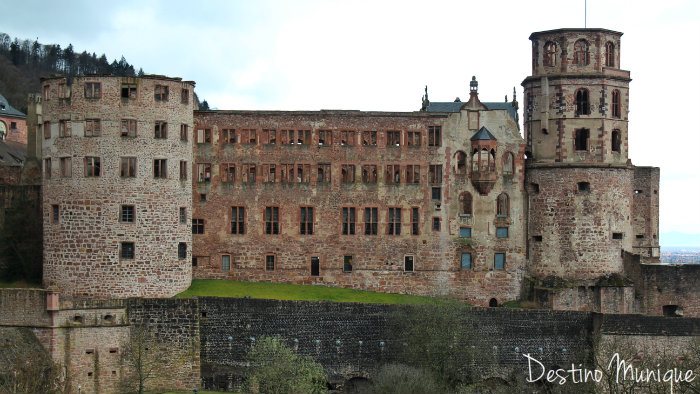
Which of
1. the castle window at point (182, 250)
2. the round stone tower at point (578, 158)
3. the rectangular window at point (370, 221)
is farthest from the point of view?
the rectangular window at point (370, 221)

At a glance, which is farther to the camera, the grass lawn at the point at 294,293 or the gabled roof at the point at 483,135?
the gabled roof at the point at 483,135

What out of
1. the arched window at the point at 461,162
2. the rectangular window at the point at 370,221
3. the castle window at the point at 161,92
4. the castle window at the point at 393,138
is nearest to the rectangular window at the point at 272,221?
the rectangular window at the point at 370,221

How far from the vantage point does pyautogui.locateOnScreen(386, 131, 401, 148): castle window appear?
6494 cm

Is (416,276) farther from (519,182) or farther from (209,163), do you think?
(209,163)

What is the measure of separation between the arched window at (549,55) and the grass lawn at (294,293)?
17015mm

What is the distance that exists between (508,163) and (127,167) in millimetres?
24837

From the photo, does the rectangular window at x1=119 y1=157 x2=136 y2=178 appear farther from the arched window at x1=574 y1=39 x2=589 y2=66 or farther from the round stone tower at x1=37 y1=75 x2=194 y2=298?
the arched window at x1=574 y1=39 x2=589 y2=66

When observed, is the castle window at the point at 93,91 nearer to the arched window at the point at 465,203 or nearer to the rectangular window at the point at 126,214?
the rectangular window at the point at 126,214

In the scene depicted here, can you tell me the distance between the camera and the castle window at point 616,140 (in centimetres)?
6569

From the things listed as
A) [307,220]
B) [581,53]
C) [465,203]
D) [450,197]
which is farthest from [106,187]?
[581,53]

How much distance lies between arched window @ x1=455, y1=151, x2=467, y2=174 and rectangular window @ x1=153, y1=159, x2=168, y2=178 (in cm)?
1936

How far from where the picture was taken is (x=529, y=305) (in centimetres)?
6331

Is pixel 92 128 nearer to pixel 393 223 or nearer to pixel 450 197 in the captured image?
pixel 393 223

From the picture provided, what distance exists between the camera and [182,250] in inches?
2258
